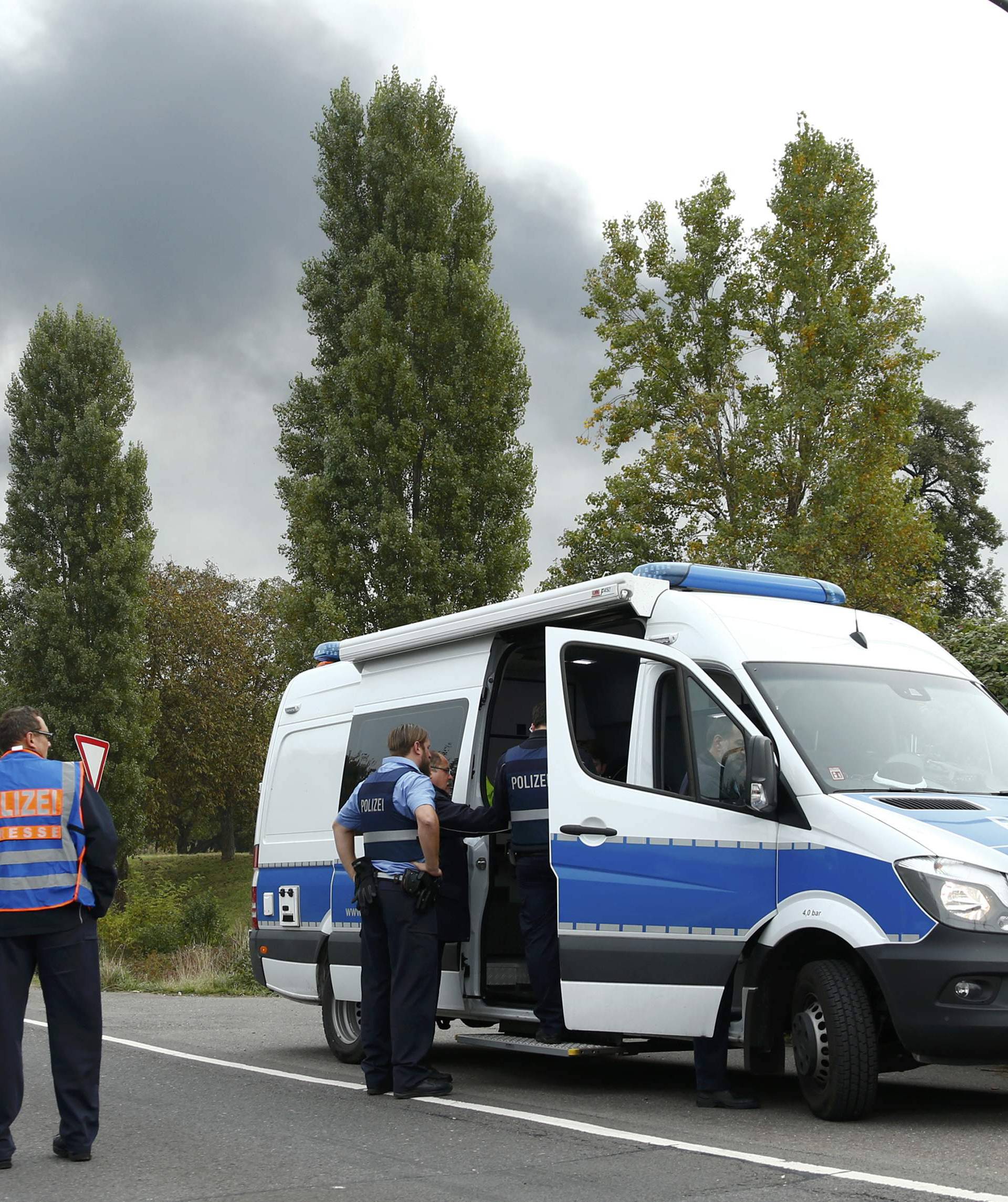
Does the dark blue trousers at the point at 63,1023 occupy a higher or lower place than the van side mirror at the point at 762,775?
lower

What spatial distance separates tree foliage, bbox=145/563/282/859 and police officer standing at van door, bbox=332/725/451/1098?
3438 centimetres

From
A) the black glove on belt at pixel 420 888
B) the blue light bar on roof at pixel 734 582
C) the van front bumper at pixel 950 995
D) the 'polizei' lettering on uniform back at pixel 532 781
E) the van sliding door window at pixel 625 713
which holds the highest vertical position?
the blue light bar on roof at pixel 734 582

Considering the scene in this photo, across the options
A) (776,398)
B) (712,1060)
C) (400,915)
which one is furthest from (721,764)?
(776,398)

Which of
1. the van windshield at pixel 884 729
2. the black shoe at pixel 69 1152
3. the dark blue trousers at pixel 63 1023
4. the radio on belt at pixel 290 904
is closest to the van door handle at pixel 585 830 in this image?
the van windshield at pixel 884 729

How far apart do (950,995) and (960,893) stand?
0.43m

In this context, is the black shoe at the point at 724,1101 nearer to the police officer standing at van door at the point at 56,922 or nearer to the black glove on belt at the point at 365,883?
the black glove on belt at the point at 365,883

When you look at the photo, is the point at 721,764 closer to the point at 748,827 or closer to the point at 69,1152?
the point at 748,827

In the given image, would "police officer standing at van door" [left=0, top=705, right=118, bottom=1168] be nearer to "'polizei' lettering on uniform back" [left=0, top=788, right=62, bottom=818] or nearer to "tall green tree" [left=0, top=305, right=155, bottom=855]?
"'polizei' lettering on uniform back" [left=0, top=788, right=62, bottom=818]

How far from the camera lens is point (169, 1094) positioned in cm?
Answer: 812

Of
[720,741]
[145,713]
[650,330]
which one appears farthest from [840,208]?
[145,713]

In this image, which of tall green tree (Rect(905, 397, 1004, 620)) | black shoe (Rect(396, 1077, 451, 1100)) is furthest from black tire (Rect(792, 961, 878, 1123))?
tall green tree (Rect(905, 397, 1004, 620))

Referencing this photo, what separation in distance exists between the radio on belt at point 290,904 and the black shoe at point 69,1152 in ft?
12.9

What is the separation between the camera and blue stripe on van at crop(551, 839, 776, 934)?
700cm

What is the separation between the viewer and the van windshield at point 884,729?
7066 mm
